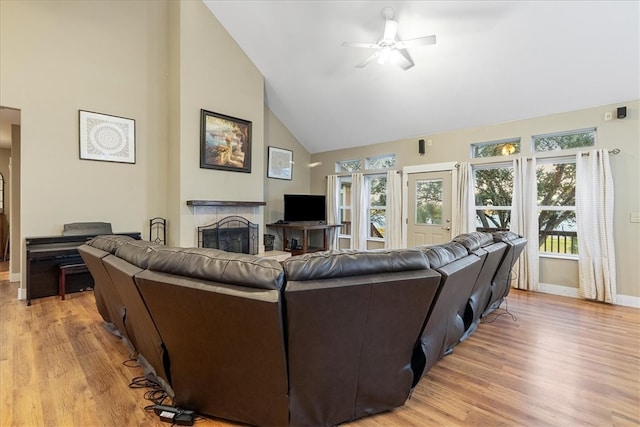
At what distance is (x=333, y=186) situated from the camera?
7.14m

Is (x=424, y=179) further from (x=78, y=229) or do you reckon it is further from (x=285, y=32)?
(x=78, y=229)

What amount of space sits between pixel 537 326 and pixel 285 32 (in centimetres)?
525

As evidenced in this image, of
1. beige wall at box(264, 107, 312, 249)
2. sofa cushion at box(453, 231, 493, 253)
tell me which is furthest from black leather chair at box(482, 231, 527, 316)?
beige wall at box(264, 107, 312, 249)

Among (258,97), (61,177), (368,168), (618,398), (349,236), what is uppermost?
(258,97)

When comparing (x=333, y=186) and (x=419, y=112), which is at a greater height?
(x=419, y=112)

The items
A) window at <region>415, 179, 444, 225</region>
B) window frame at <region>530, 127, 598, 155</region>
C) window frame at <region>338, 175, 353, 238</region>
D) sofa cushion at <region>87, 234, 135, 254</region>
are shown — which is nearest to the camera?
sofa cushion at <region>87, 234, 135, 254</region>

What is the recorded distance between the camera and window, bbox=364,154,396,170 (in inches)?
247

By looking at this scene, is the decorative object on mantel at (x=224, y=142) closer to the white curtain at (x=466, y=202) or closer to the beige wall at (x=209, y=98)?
the beige wall at (x=209, y=98)

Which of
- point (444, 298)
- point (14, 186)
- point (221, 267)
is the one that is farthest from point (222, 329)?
point (14, 186)

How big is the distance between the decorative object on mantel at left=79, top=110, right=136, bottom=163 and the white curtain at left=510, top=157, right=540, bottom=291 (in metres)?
6.00

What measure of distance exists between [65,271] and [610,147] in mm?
7175

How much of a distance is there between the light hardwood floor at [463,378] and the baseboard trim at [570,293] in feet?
2.93

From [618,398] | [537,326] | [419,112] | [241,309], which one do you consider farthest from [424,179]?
[241,309]

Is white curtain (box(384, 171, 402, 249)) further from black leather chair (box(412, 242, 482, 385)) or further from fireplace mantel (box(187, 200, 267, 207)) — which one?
black leather chair (box(412, 242, 482, 385))
